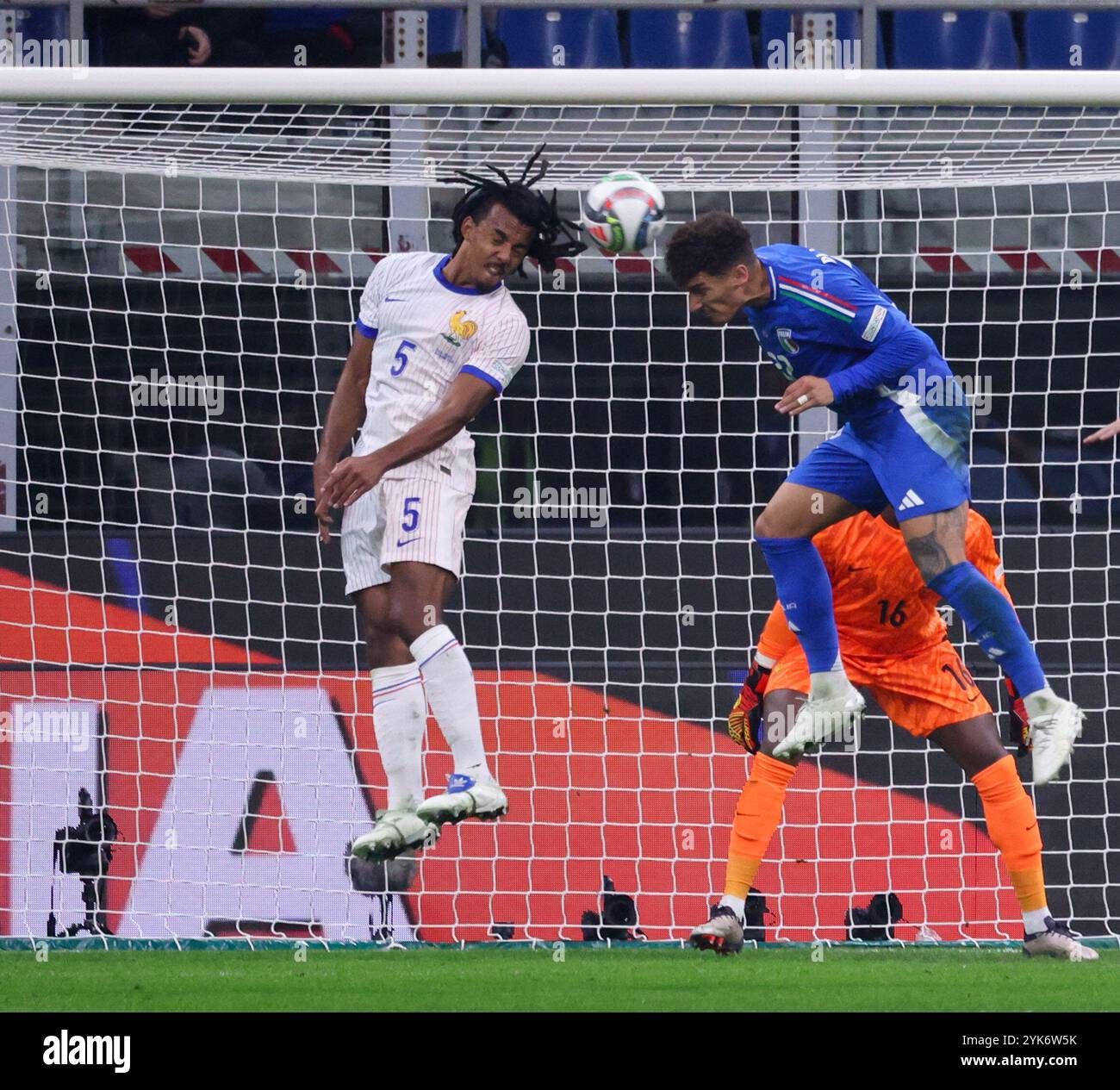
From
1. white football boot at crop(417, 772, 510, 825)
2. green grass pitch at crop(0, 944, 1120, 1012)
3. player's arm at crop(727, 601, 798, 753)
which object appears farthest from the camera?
player's arm at crop(727, 601, 798, 753)

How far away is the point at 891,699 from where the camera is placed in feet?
19.5

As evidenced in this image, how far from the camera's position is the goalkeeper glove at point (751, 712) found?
601 cm

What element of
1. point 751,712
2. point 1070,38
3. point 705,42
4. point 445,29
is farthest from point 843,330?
point 1070,38

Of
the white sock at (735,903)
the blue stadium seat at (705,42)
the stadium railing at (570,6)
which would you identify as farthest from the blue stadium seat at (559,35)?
the white sock at (735,903)

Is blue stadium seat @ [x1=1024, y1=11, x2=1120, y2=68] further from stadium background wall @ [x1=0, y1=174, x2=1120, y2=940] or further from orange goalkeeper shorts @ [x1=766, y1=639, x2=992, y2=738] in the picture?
orange goalkeeper shorts @ [x1=766, y1=639, x2=992, y2=738]

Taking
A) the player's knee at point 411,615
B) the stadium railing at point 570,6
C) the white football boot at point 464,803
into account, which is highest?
the stadium railing at point 570,6

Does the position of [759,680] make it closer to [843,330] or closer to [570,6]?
[843,330]

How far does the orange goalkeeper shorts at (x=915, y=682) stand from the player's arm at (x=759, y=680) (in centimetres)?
5

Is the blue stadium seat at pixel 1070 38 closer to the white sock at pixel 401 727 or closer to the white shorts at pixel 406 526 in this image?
the white shorts at pixel 406 526

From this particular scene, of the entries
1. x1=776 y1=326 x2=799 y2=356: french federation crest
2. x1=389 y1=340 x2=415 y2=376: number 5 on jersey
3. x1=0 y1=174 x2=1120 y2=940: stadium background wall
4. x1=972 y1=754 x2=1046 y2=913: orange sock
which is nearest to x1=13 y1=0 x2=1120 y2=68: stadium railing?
x1=0 y1=174 x2=1120 y2=940: stadium background wall

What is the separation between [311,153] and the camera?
6.83 m

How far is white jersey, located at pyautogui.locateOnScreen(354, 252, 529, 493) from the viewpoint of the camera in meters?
5.58

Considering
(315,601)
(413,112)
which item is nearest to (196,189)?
(413,112)

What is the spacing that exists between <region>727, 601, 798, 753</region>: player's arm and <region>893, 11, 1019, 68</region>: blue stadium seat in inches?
164
